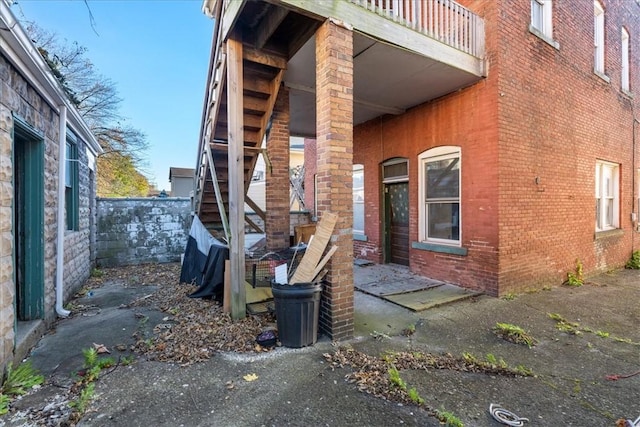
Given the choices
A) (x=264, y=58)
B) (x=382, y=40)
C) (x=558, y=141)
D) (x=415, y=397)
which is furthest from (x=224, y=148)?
(x=558, y=141)

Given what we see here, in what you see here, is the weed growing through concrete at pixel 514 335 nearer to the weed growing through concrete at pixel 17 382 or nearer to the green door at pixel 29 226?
the weed growing through concrete at pixel 17 382

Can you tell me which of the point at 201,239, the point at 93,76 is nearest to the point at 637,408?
the point at 201,239

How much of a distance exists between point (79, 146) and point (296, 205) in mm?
9973

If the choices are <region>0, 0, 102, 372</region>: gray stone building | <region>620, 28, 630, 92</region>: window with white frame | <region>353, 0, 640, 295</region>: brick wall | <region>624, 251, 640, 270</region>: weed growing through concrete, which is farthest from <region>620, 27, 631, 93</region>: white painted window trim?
<region>0, 0, 102, 372</region>: gray stone building

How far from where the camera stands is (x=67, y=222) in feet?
19.4

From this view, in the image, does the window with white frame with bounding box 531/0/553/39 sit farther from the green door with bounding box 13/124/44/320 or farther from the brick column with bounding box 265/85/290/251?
the green door with bounding box 13/124/44/320

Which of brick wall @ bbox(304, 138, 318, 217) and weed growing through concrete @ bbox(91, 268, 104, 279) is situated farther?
brick wall @ bbox(304, 138, 318, 217)

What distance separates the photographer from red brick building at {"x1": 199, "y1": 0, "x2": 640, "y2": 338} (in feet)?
12.8

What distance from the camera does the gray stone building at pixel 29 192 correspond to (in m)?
3.01

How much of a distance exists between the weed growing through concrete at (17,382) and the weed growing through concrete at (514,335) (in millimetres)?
4904

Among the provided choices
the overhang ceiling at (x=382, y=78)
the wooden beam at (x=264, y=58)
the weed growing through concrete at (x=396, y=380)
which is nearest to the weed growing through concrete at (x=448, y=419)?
the weed growing through concrete at (x=396, y=380)

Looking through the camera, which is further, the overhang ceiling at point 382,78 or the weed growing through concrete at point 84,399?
the overhang ceiling at point 382,78

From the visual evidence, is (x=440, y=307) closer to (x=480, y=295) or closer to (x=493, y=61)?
(x=480, y=295)

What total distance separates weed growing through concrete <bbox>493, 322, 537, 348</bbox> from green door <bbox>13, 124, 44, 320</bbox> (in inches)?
227
